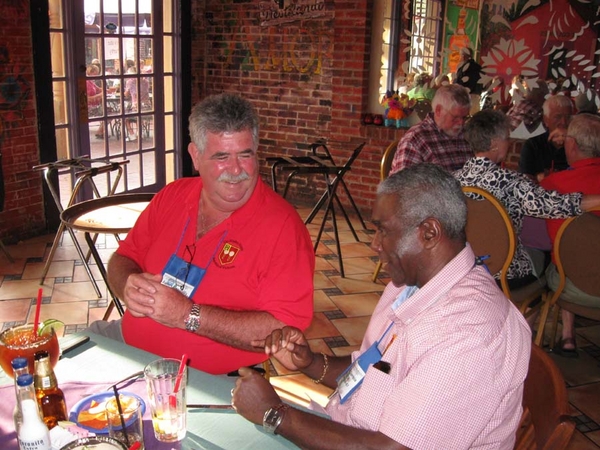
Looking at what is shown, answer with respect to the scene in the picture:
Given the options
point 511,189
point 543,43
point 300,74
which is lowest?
point 511,189

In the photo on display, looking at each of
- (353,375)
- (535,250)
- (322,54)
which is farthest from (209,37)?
(353,375)

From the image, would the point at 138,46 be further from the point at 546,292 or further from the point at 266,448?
the point at 266,448

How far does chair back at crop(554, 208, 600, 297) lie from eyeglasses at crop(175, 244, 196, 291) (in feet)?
5.47

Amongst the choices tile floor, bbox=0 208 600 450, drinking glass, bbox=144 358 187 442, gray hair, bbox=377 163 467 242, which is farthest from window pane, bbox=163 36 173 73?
drinking glass, bbox=144 358 187 442

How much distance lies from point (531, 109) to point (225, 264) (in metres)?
3.90

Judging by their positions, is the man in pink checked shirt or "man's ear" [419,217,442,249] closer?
the man in pink checked shirt

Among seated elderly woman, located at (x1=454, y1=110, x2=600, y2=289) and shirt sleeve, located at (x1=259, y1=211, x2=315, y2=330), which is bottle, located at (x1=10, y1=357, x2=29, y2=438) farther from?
seated elderly woman, located at (x1=454, y1=110, x2=600, y2=289)

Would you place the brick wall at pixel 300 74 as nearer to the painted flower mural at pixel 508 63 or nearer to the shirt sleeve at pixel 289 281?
the painted flower mural at pixel 508 63

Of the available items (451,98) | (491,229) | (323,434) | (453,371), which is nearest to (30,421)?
(323,434)

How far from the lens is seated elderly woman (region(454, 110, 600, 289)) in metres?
2.76

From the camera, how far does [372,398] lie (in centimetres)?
133

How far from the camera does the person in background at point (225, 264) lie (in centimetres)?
171

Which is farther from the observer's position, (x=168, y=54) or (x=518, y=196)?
(x=168, y=54)

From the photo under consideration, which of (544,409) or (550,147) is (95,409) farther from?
(550,147)
